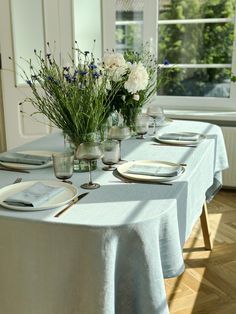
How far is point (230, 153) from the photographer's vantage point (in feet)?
11.6

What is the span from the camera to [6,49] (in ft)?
12.6

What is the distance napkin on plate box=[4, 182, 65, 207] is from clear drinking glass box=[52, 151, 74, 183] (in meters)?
0.09

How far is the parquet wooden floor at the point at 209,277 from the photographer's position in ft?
6.93

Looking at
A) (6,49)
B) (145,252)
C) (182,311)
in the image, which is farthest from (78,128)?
(6,49)

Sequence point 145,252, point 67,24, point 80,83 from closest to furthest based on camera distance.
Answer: point 145,252
point 80,83
point 67,24

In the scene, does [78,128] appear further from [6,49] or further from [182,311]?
[6,49]

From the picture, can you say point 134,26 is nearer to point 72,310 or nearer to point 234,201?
point 234,201

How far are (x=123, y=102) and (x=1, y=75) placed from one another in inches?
83.1

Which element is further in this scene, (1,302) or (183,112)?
(183,112)

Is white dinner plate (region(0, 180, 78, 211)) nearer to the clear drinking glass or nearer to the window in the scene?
the clear drinking glass

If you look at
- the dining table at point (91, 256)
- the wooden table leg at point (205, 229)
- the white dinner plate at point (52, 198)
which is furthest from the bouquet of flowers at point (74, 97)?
the wooden table leg at point (205, 229)

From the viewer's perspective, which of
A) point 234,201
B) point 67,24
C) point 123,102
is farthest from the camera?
point 67,24

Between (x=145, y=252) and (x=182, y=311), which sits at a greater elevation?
(x=145, y=252)

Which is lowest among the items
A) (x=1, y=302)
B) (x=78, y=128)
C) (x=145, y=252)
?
(x=1, y=302)
